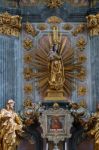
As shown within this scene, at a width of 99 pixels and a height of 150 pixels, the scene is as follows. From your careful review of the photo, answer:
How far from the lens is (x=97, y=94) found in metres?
14.5

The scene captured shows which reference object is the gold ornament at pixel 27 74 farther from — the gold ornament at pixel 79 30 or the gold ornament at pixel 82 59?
the gold ornament at pixel 79 30

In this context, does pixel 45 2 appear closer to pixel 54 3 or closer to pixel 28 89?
pixel 54 3

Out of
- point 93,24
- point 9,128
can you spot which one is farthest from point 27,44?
point 9,128

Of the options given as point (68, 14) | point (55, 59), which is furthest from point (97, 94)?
point (68, 14)

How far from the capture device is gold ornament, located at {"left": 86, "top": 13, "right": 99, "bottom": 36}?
48.2 feet

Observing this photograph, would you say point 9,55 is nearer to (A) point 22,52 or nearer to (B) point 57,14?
(A) point 22,52

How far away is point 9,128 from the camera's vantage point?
1322 cm

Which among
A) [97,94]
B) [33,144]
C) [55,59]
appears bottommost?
[33,144]

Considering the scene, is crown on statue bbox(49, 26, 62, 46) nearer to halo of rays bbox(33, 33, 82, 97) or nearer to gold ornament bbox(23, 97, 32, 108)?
halo of rays bbox(33, 33, 82, 97)

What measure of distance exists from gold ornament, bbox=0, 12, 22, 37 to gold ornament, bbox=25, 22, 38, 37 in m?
0.26

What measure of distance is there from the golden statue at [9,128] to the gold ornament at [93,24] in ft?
10.2

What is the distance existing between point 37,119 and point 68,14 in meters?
3.15

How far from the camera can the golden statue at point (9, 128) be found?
13.2 m

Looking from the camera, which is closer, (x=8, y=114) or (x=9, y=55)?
(x=8, y=114)
